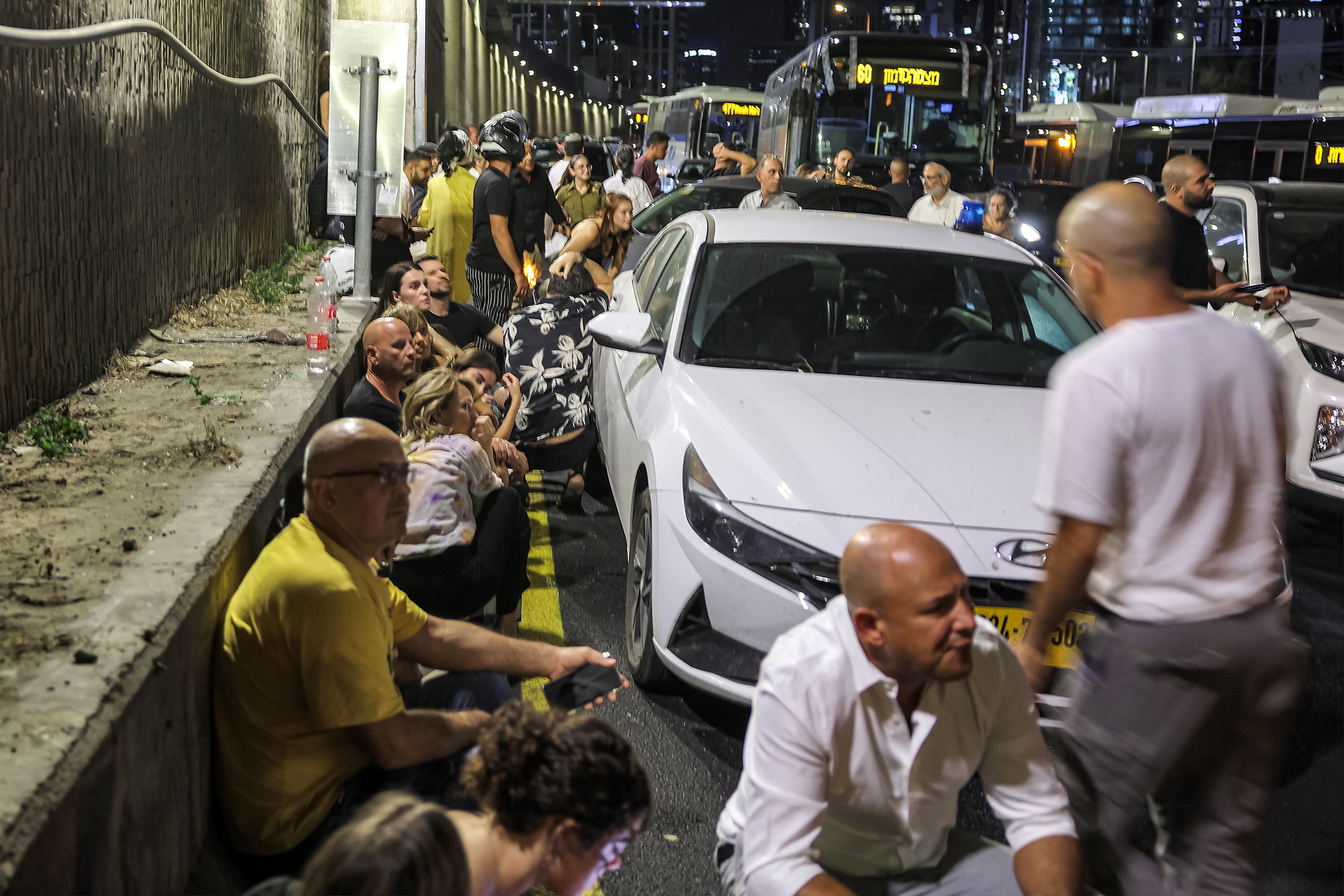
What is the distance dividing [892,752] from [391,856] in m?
1.17

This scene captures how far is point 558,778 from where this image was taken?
2168 mm

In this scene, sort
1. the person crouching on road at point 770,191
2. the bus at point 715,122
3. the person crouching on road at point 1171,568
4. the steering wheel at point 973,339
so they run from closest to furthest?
the person crouching on road at point 1171,568
the steering wheel at point 973,339
the person crouching on road at point 770,191
the bus at point 715,122

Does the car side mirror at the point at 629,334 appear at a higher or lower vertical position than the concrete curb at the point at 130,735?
Answer: higher

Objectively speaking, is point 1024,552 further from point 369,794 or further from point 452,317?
point 452,317

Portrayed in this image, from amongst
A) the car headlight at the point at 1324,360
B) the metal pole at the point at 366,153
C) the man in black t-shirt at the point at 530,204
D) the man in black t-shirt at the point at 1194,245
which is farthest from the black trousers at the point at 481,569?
the man in black t-shirt at the point at 530,204

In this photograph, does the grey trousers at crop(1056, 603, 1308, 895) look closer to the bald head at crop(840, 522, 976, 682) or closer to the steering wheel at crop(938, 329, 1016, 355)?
the bald head at crop(840, 522, 976, 682)

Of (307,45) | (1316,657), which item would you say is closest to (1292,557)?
(1316,657)

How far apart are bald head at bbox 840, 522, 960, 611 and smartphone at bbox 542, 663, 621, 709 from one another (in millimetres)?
1000

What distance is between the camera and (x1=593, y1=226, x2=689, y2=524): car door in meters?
5.42

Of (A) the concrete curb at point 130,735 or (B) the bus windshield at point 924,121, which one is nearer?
(A) the concrete curb at point 130,735

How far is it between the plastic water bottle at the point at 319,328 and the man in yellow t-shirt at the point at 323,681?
3203mm

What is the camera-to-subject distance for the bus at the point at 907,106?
20172mm

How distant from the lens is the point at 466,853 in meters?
2.04

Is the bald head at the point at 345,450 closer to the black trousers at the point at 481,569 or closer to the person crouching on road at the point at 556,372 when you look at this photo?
the black trousers at the point at 481,569
